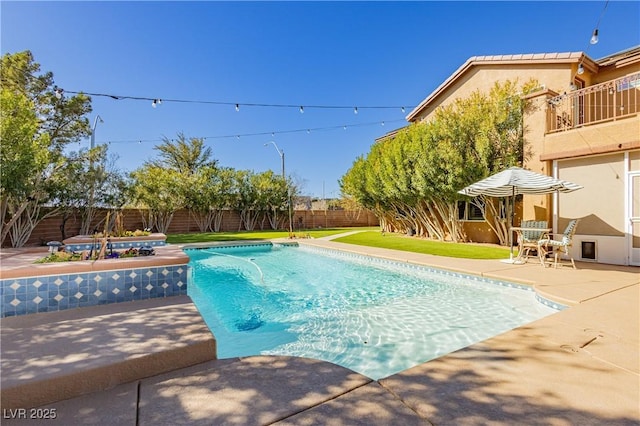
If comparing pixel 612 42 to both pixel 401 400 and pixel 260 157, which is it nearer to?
pixel 401 400

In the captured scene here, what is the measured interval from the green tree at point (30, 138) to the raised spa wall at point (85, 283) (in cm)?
510

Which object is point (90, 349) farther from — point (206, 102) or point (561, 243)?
point (206, 102)

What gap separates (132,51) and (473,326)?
13068mm

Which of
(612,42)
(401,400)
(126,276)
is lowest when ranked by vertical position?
(401,400)

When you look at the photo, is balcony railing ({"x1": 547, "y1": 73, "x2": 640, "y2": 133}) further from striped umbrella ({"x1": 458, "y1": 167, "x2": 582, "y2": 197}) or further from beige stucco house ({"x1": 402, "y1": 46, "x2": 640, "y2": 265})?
striped umbrella ({"x1": 458, "y1": 167, "x2": 582, "y2": 197})

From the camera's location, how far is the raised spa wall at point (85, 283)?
11.7 ft

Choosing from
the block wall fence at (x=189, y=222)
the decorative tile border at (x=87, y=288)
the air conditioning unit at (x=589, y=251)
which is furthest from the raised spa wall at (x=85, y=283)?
the block wall fence at (x=189, y=222)

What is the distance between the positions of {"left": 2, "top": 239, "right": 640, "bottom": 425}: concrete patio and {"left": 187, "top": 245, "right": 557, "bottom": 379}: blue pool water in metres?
1.11

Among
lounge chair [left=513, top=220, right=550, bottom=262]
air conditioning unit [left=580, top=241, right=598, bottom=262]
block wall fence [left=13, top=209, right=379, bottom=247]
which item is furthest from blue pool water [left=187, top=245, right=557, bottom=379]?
block wall fence [left=13, top=209, right=379, bottom=247]

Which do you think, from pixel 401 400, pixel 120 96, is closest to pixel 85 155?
pixel 120 96

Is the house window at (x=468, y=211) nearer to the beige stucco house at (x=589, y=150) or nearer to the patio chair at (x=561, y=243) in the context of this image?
the beige stucco house at (x=589, y=150)

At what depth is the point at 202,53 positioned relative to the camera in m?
12.0

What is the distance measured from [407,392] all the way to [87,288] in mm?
3989

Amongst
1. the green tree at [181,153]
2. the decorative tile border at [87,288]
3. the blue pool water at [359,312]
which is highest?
the green tree at [181,153]
